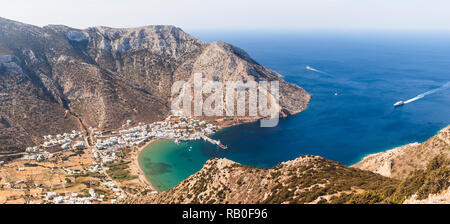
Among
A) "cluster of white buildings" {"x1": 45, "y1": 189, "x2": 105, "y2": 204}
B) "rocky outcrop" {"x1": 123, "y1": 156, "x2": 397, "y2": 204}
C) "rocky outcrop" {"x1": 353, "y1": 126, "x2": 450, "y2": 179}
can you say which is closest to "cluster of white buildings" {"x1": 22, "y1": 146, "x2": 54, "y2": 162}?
"cluster of white buildings" {"x1": 45, "y1": 189, "x2": 105, "y2": 204}

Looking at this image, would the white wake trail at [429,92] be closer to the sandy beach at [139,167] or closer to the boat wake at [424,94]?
the boat wake at [424,94]

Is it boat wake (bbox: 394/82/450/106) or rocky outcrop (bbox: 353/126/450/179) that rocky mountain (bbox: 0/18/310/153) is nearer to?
boat wake (bbox: 394/82/450/106)

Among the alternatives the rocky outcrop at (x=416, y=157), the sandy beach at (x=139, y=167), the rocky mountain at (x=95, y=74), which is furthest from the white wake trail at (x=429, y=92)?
the sandy beach at (x=139, y=167)

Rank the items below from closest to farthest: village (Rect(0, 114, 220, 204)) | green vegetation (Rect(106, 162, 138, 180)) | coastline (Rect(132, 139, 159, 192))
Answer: village (Rect(0, 114, 220, 204))
coastline (Rect(132, 139, 159, 192))
green vegetation (Rect(106, 162, 138, 180))

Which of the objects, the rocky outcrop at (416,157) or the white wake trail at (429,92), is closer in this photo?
the rocky outcrop at (416,157)

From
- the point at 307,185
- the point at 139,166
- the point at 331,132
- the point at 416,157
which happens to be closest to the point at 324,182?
the point at 307,185
